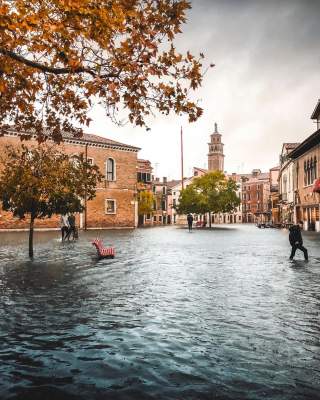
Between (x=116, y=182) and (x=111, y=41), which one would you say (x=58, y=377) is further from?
(x=116, y=182)

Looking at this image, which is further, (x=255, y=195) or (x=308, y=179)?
(x=255, y=195)

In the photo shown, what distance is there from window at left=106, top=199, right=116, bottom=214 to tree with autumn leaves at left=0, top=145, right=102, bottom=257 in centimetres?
3574

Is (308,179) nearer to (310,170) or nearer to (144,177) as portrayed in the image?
(310,170)

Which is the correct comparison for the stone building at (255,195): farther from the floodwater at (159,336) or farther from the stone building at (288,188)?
the floodwater at (159,336)

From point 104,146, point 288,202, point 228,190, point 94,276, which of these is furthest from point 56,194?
point 228,190

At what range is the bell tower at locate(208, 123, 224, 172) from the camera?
140 meters

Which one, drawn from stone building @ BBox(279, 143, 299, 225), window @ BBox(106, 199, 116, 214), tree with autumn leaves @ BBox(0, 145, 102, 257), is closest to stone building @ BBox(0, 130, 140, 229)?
window @ BBox(106, 199, 116, 214)

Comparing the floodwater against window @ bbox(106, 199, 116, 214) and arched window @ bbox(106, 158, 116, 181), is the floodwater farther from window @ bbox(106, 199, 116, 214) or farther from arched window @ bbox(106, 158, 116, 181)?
arched window @ bbox(106, 158, 116, 181)

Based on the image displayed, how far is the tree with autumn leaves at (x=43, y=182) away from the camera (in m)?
15.5

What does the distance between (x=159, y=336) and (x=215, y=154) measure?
136768 mm

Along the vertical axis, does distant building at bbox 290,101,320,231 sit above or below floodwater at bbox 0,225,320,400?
above

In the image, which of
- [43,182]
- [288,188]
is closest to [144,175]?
[288,188]

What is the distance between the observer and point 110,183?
53.3 m

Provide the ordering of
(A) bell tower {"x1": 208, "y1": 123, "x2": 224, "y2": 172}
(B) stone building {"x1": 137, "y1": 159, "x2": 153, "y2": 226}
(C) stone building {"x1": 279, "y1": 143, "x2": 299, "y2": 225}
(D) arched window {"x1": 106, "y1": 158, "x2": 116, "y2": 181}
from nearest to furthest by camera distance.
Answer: (C) stone building {"x1": 279, "y1": 143, "x2": 299, "y2": 225} < (D) arched window {"x1": 106, "y1": 158, "x2": 116, "y2": 181} < (B) stone building {"x1": 137, "y1": 159, "x2": 153, "y2": 226} < (A) bell tower {"x1": 208, "y1": 123, "x2": 224, "y2": 172}
